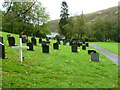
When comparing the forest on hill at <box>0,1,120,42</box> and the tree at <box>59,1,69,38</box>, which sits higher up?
the tree at <box>59,1,69,38</box>

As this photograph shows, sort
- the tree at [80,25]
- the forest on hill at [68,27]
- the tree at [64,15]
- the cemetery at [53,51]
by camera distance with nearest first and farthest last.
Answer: the cemetery at [53,51], the forest on hill at [68,27], the tree at [80,25], the tree at [64,15]

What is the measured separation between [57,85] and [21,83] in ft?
3.89

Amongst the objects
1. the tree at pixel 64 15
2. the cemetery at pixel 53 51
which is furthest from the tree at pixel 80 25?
the tree at pixel 64 15

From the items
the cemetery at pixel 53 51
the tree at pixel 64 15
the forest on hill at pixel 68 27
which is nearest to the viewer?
the cemetery at pixel 53 51

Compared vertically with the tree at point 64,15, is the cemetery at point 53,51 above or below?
below

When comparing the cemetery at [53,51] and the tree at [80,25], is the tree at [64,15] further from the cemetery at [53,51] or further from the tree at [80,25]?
the tree at [80,25]

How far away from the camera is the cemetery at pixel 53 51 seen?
5.82 m

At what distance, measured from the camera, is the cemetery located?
582cm

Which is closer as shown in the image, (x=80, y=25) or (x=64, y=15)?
(x=80, y=25)

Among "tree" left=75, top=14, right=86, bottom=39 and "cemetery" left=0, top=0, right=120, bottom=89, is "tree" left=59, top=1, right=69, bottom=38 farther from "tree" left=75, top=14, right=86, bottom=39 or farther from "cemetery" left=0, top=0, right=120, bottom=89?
"tree" left=75, top=14, right=86, bottom=39

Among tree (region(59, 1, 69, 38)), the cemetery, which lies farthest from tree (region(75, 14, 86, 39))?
tree (region(59, 1, 69, 38))

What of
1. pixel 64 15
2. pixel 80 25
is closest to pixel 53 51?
pixel 80 25

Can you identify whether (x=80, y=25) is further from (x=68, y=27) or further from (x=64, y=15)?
(x=64, y=15)

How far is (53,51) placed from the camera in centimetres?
1439
